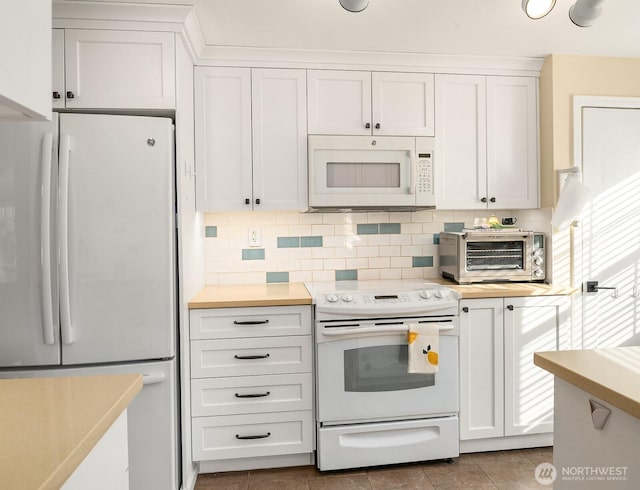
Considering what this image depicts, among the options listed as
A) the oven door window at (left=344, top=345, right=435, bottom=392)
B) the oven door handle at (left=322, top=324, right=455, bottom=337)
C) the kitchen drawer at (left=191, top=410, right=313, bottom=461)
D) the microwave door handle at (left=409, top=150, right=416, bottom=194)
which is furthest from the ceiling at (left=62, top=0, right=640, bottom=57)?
the kitchen drawer at (left=191, top=410, right=313, bottom=461)

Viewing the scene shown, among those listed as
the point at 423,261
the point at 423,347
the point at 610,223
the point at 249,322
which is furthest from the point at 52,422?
the point at 610,223

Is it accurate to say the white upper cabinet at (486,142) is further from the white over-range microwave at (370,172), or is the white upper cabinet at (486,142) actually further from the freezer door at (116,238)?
the freezer door at (116,238)

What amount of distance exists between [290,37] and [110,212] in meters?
1.42

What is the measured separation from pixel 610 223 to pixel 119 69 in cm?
299

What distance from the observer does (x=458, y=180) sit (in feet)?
9.56

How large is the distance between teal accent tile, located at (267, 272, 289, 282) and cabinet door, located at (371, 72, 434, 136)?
114 cm

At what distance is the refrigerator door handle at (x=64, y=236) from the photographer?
6.33ft

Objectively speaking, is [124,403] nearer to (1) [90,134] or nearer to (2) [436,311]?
(1) [90,134]

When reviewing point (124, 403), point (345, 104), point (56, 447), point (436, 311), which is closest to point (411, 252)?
point (436, 311)

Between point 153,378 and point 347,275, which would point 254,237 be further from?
point 153,378

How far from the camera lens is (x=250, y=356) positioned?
2.38 m

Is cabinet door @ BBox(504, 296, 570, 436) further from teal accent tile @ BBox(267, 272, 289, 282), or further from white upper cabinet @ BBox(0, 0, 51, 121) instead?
white upper cabinet @ BBox(0, 0, 51, 121)

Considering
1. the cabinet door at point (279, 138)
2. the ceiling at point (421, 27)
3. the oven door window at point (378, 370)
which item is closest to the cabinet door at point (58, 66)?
the ceiling at point (421, 27)

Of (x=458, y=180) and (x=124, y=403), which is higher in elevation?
(x=458, y=180)
